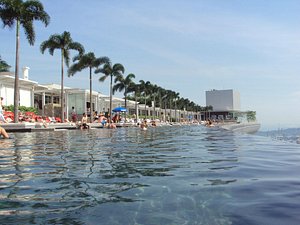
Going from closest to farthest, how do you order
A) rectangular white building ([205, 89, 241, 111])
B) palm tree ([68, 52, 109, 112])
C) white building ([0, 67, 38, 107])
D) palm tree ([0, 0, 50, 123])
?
palm tree ([0, 0, 50, 123]) < white building ([0, 67, 38, 107]) < palm tree ([68, 52, 109, 112]) < rectangular white building ([205, 89, 241, 111])

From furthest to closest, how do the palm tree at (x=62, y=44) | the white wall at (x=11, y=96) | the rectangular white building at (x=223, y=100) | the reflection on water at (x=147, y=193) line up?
the rectangular white building at (x=223, y=100)
the palm tree at (x=62, y=44)
the white wall at (x=11, y=96)
the reflection on water at (x=147, y=193)

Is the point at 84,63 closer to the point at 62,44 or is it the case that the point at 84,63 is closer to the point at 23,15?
the point at 62,44

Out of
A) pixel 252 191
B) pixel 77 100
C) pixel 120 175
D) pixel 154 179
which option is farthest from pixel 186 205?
pixel 77 100

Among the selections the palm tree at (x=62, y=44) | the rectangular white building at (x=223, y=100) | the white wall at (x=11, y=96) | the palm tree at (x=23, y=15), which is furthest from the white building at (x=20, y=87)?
the rectangular white building at (x=223, y=100)

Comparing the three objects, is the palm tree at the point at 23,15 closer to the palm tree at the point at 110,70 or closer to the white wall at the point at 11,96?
the white wall at the point at 11,96

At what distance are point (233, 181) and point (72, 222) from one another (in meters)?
2.66

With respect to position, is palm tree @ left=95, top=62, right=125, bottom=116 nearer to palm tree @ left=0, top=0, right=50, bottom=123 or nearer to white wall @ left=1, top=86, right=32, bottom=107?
white wall @ left=1, top=86, right=32, bottom=107

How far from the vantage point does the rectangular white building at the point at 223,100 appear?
16600 centimetres

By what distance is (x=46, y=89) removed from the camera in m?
45.1

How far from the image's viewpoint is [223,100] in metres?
168

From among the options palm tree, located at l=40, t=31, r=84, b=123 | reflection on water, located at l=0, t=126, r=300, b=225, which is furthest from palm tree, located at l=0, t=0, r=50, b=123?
reflection on water, located at l=0, t=126, r=300, b=225

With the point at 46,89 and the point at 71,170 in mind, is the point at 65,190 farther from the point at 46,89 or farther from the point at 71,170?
the point at 46,89

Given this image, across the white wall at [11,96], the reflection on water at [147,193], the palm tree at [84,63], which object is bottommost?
the reflection on water at [147,193]

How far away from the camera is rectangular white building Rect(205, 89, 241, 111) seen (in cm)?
16600
